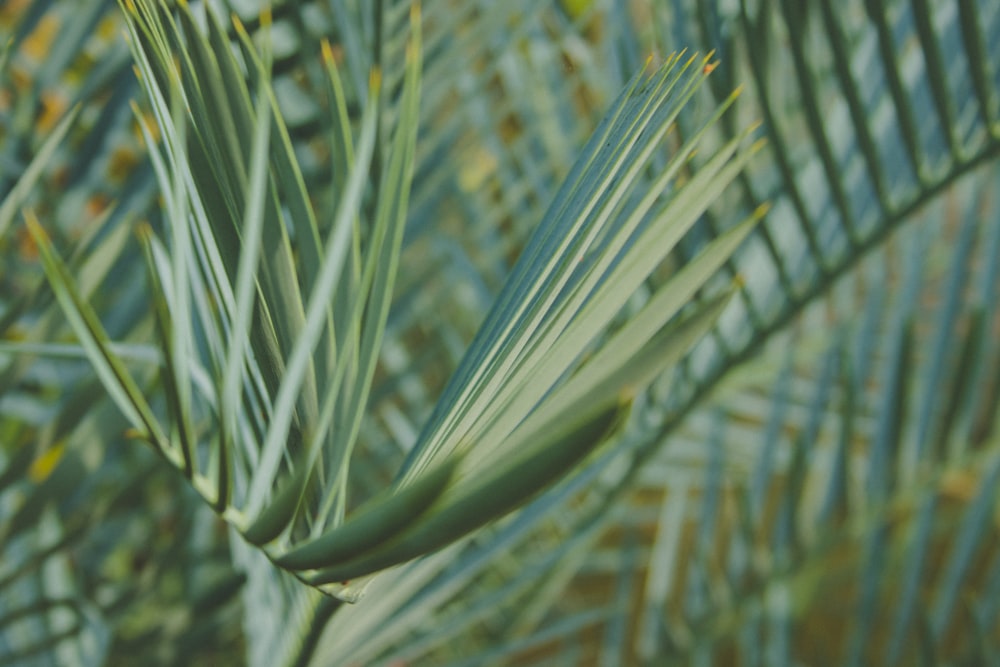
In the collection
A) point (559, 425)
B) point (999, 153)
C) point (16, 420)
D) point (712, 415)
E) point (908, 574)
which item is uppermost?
point (16, 420)

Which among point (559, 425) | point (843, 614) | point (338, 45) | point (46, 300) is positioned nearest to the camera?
point (559, 425)

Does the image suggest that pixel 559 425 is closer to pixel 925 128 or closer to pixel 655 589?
pixel 925 128

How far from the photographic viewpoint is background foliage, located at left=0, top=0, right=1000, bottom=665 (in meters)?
0.46

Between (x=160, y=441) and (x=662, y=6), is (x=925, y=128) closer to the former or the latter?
(x=662, y=6)

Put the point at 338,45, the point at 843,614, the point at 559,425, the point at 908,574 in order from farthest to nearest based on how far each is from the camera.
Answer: the point at 843,614, the point at 908,574, the point at 338,45, the point at 559,425

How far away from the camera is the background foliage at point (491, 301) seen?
0.46 m

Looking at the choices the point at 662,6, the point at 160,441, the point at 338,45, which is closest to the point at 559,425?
the point at 160,441

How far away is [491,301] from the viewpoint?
62 cm

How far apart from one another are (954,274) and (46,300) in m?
0.65

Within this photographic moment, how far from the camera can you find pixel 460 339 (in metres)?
0.80

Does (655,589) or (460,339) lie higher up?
(460,339)

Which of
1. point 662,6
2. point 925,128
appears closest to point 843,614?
point 925,128

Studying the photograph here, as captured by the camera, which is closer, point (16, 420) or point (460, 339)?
point (16, 420)

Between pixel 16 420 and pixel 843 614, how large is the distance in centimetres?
117
